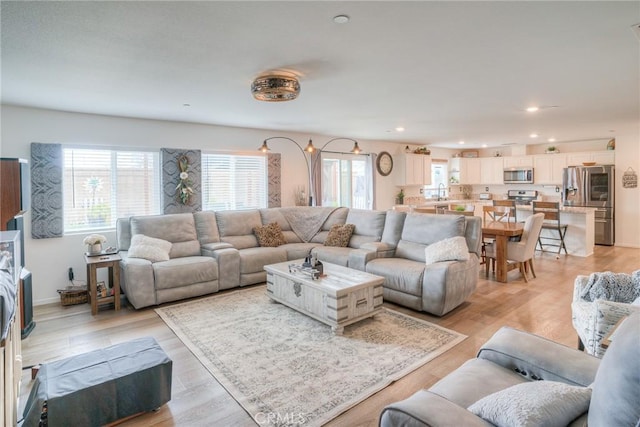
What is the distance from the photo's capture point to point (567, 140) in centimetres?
827

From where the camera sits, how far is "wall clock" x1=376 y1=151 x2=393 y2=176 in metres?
8.09

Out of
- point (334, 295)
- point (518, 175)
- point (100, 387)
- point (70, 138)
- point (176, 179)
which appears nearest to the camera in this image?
point (100, 387)

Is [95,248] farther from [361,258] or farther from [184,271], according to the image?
[361,258]

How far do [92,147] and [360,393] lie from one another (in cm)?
455

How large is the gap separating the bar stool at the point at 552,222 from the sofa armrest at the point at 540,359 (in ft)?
17.2

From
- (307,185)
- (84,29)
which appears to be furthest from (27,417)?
(307,185)

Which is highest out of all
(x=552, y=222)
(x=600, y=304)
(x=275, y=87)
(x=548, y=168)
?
(x=275, y=87)

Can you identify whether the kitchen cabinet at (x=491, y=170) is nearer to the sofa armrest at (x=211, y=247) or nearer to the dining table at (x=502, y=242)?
the dining table at (x=502, y=242)

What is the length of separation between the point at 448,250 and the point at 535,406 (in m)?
2.86

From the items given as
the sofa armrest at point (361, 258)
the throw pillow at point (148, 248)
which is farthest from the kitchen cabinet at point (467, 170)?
the throw pillow at point (148, 248)

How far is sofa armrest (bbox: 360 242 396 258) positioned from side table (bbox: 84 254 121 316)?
3023 mm

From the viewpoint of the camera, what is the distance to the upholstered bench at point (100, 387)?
1.85 metres

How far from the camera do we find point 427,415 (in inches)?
44.9

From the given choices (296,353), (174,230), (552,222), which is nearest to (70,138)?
(174,230)
